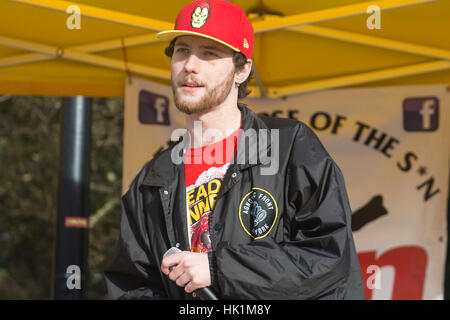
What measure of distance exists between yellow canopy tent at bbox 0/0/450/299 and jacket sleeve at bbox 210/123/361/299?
174 centimetres

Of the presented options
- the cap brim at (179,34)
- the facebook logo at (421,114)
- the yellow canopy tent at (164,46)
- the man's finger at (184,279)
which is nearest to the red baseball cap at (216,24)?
the cap brim at (179,34)

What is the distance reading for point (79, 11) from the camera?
347 centimetres

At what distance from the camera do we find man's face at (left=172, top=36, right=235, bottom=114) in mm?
1958

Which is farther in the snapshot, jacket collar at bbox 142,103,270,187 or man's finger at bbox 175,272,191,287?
jacket collar at bbox 142,103,270,187

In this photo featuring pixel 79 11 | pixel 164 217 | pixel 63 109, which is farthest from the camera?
pixel 63 109

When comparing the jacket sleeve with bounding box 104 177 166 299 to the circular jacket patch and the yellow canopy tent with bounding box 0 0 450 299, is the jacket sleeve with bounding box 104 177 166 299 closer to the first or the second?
the circular jacket patch

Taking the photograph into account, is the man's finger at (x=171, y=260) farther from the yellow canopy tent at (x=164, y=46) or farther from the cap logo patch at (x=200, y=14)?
the yellow canopy tent at (x=164, y=46)

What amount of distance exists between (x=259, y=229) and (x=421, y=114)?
308cm

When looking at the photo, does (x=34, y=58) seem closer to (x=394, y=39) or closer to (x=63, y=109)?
(x=63, y=109)

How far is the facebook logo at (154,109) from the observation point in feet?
15.9

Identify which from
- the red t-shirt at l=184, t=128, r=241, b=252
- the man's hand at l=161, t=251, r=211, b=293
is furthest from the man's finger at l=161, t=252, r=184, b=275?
the red t-shirt at l=184, t=128, r=241, b=252

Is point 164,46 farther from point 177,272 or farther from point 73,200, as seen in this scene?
point 177,272
